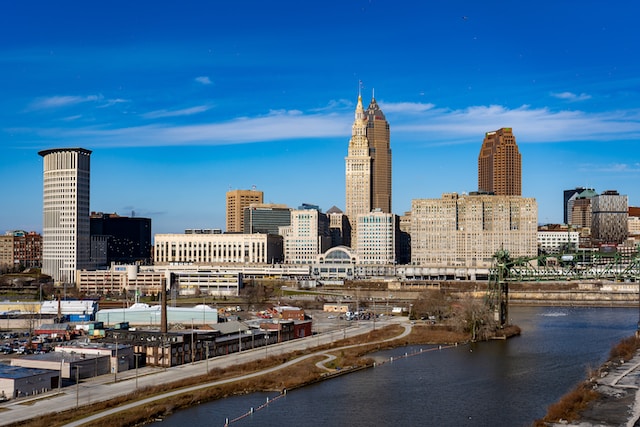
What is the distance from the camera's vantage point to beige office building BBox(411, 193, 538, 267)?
140000 millimetres

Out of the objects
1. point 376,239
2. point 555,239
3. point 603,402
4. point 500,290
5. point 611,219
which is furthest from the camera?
point 611,219

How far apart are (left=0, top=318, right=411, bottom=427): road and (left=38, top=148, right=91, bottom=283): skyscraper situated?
202 feet

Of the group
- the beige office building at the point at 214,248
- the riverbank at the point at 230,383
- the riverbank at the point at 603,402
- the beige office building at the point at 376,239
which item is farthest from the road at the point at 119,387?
the beige office building at the point at 376,239

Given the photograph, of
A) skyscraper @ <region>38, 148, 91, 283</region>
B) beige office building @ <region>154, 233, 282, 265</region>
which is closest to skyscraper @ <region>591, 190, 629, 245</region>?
beige office building @ <region>154, 233, 282, 265</region>

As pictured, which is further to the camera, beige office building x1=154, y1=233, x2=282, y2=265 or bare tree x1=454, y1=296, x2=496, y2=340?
beige office building x1=154, y1=233, x2=282, y2=265

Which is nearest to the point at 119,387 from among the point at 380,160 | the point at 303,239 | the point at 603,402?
the point at 603,402

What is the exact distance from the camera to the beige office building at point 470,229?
140 m

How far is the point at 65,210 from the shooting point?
112m

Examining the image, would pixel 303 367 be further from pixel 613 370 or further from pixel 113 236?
pixel 113 236

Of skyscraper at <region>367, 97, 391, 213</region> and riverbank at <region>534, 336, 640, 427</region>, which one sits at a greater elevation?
skyscraper at <region>367, 97, 391, 213</region>

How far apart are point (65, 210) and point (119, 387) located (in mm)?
74899

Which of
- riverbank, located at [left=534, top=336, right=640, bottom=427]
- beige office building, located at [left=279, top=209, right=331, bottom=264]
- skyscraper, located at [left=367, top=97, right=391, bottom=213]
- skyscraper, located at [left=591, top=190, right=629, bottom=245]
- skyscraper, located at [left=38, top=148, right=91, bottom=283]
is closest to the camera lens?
riverbank, located at [left=534, top=336, right=640, bottom=427]

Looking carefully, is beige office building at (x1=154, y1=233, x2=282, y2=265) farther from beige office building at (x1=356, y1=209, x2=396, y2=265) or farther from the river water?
the river water

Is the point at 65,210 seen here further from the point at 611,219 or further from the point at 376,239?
the point at 611,219
